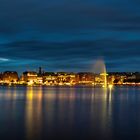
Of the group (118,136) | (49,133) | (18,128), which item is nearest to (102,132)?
(118,136)

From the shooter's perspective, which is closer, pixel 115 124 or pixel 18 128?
pixel 18 128

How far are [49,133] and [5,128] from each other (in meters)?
3.00

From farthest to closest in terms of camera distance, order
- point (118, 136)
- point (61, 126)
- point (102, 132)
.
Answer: point (61, 126), point (102, 132), point (118, 136)

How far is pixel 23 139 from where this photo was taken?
753 inches

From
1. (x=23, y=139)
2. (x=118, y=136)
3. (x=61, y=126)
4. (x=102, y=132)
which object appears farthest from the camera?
(x=61, y=126)

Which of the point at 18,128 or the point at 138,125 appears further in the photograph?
the point at 138,125

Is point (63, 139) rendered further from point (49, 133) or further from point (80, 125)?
point (80, 125)

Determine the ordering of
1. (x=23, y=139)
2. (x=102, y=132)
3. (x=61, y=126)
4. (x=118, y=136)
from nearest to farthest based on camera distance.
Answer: (x=23, y=139) < (x=118, y=136) < (x=102, y=132) < (x=61, y=126)

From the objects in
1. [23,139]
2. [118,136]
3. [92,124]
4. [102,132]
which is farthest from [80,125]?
[23,139]

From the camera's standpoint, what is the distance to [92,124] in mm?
25203

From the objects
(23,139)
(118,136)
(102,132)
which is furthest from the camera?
(102,132)

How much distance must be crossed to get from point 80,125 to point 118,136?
4437mm

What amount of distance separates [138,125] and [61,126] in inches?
193

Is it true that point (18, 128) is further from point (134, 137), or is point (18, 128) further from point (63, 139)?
point (134, 137)
